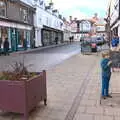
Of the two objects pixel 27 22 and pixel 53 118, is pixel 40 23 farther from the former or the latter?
pixel 53 118

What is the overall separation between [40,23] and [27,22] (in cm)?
729

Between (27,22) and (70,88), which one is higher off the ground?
(27,22)

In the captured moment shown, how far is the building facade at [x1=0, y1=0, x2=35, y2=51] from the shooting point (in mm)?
34406

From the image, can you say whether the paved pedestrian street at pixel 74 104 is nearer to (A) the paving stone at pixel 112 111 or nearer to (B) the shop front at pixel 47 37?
(A) the paving stone at pixel 112 111

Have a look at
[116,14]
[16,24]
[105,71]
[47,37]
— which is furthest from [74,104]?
[47,37]

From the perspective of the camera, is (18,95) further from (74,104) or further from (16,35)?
(16,35)

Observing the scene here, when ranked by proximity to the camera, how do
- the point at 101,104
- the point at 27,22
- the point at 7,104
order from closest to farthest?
1. the point at 7,104
2. the point at 101,104
3. the point at 27,22

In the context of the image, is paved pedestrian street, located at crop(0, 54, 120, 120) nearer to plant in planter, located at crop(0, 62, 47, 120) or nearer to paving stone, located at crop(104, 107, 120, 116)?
paving stone, located at crop(104, 107, 120, 116)

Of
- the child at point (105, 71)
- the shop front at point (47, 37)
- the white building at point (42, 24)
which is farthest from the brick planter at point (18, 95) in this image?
the shop front at point (47, 37)

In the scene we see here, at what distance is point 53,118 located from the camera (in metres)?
6.73

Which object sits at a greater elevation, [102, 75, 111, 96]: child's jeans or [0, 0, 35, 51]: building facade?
[0, 0, 35, 51]: building facade

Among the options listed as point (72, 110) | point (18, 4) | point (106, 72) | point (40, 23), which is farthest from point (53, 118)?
point (40, 23)

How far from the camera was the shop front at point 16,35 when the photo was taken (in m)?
34.0

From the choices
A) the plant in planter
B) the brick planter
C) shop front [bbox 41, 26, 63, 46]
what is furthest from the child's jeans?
shop front [bbox 41, 26, 63, 46]
